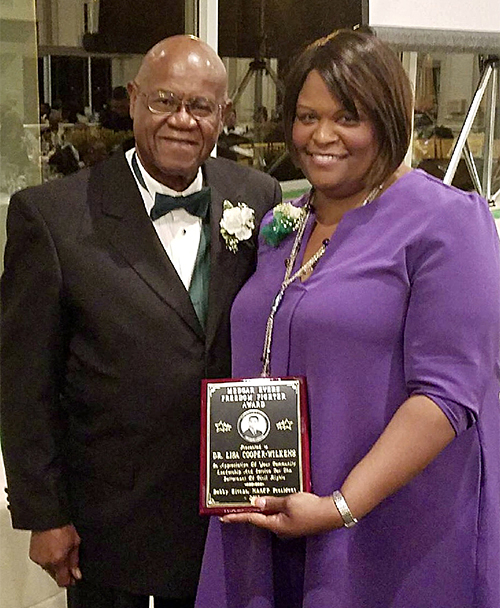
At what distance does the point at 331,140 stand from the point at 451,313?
310mm

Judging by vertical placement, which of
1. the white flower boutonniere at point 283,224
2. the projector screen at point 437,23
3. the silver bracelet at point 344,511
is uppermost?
the projector screen at point 437,23

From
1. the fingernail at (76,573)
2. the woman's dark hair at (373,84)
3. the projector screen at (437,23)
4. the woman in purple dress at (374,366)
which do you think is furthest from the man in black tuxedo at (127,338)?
the projector screen at (437,23)

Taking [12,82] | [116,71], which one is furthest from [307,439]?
[116,71]

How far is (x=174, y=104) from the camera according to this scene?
145 cm

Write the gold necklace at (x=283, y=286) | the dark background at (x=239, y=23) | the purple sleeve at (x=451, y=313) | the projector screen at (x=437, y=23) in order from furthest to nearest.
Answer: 1. the dark background at (x=239, y=23)
2. the projector screen at (x=437, y=23)
3. the gold necklace at (x=283, y=286)
4. the purple sleeve at (x=451, y=313)

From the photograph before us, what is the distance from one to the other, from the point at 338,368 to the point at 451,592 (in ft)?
1.34

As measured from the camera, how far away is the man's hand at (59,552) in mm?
1500

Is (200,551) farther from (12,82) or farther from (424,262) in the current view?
(12,82)

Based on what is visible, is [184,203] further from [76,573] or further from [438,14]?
[438,14]

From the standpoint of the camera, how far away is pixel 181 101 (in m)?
1.45

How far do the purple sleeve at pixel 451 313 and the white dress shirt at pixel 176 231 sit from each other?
1.37ft

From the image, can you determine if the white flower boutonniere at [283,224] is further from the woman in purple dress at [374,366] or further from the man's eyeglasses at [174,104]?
the man's eyeglasses at [174,104]

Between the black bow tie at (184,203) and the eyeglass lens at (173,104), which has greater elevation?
the eyeglass lens at (173,104)

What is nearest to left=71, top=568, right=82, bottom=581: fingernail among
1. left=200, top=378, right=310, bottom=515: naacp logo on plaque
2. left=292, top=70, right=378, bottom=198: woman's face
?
left=200, top=378, right=310, bottom=515: naacp logo on plaque
